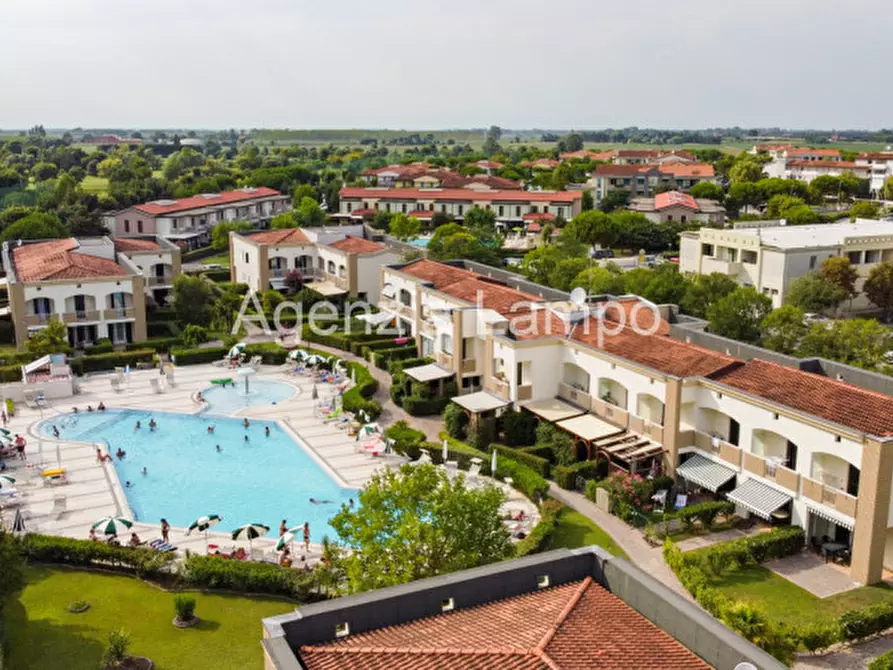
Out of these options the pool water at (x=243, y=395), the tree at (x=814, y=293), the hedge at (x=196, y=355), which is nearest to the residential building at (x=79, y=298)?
the hedge at (x=196, y=355)

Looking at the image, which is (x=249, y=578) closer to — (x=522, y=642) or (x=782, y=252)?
(x=522, y=642)

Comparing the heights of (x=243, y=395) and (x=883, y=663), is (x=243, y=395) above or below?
below

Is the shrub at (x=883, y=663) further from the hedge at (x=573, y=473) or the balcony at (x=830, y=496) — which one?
the hedge at (x=573, y=473)

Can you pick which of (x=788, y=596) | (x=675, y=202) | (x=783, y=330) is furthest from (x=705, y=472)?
(x=675, y=202)

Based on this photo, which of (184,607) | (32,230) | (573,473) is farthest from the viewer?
(32,230)

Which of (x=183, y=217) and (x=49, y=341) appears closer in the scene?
(x=49, y=341)

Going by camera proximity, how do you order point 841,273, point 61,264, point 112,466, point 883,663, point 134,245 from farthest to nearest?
point 134,245
point 841,273
point 61,264
point 112,466
point 883,663

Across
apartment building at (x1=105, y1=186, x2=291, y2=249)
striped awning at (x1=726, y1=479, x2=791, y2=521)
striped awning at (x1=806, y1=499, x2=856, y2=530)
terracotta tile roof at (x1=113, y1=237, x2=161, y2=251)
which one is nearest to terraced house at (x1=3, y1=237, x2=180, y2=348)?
terracotta tile roof at (x1=113, y1=237, x2=161, y2=251)
